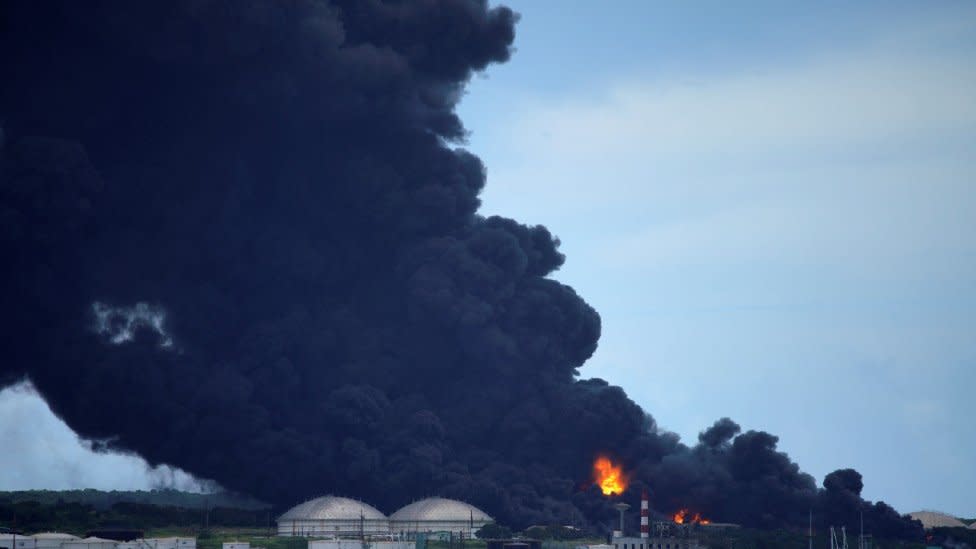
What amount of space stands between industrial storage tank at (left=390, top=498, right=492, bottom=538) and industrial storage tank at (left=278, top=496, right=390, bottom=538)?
7.20ft

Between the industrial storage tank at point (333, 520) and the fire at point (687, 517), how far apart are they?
30.0 m

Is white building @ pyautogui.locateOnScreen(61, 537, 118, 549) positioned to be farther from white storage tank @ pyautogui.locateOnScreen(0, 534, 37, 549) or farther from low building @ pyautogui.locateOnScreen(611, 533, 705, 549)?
low building @ pyautogui.locateOnScreen(611, 533, 705, 549)

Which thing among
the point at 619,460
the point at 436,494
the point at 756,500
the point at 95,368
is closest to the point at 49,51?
the point at 95,368

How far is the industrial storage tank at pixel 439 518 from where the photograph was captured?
192 m

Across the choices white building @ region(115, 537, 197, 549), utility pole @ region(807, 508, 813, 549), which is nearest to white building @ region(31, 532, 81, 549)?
white building @ region(115, 537, 197, 549)

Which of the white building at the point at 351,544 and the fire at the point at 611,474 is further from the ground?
the fire at the point at 611,474

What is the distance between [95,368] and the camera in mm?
192250

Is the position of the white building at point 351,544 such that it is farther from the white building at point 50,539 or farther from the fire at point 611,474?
the fire at point 611,474

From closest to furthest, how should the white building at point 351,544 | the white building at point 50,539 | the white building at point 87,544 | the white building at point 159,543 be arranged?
1. the white building at point 87,544
2. the white building at point 50,539
3. the white building at point 159,543
4. the white building at point 351,544

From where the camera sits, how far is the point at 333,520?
192 m

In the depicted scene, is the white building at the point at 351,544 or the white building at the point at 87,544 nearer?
the white building at the point at 87,544

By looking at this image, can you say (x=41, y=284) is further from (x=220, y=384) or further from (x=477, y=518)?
(x=477, y=518)

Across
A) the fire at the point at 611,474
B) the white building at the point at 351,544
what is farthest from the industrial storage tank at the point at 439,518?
the fire at the point at 611,474

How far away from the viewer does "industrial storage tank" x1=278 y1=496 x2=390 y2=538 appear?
190875 mm
